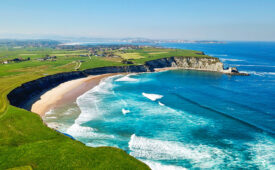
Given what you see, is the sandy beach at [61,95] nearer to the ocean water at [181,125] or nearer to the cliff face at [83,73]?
the cliff face at [83,73]

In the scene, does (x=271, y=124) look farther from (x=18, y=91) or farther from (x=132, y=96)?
(x=18, y=91)

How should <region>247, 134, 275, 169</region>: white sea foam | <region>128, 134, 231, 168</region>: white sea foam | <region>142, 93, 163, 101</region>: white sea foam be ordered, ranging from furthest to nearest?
<region>142, 93, 163, 101</region>: white sea foam < <region>128, 134, 231, 168</region>: white sea foam < <region>247, 134, 275, 169</region>: white sea foam

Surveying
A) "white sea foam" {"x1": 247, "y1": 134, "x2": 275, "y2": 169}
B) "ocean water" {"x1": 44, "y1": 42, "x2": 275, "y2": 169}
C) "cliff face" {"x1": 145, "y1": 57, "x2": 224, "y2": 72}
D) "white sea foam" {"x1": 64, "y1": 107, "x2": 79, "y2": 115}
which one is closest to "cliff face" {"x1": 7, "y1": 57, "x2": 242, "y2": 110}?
"cliff face" {"x1": 145, "y1": 57, "x2": 224, "y2": 72}

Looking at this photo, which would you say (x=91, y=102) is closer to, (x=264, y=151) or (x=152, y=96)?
(x=152, y=96)

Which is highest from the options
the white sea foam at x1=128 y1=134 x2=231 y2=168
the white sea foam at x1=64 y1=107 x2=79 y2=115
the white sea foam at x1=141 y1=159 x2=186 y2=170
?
the white sea foam at x1=64 y1=107 x2=79 y2=115

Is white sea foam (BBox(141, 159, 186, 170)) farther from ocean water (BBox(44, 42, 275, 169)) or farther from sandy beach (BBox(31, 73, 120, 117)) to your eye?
sandy beach (BBox(31, 73, 120, 117))

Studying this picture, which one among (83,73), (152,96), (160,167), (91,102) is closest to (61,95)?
(91,102)

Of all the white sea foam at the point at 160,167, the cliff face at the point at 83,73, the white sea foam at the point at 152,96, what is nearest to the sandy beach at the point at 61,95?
the cliff face at the point at 83,73
